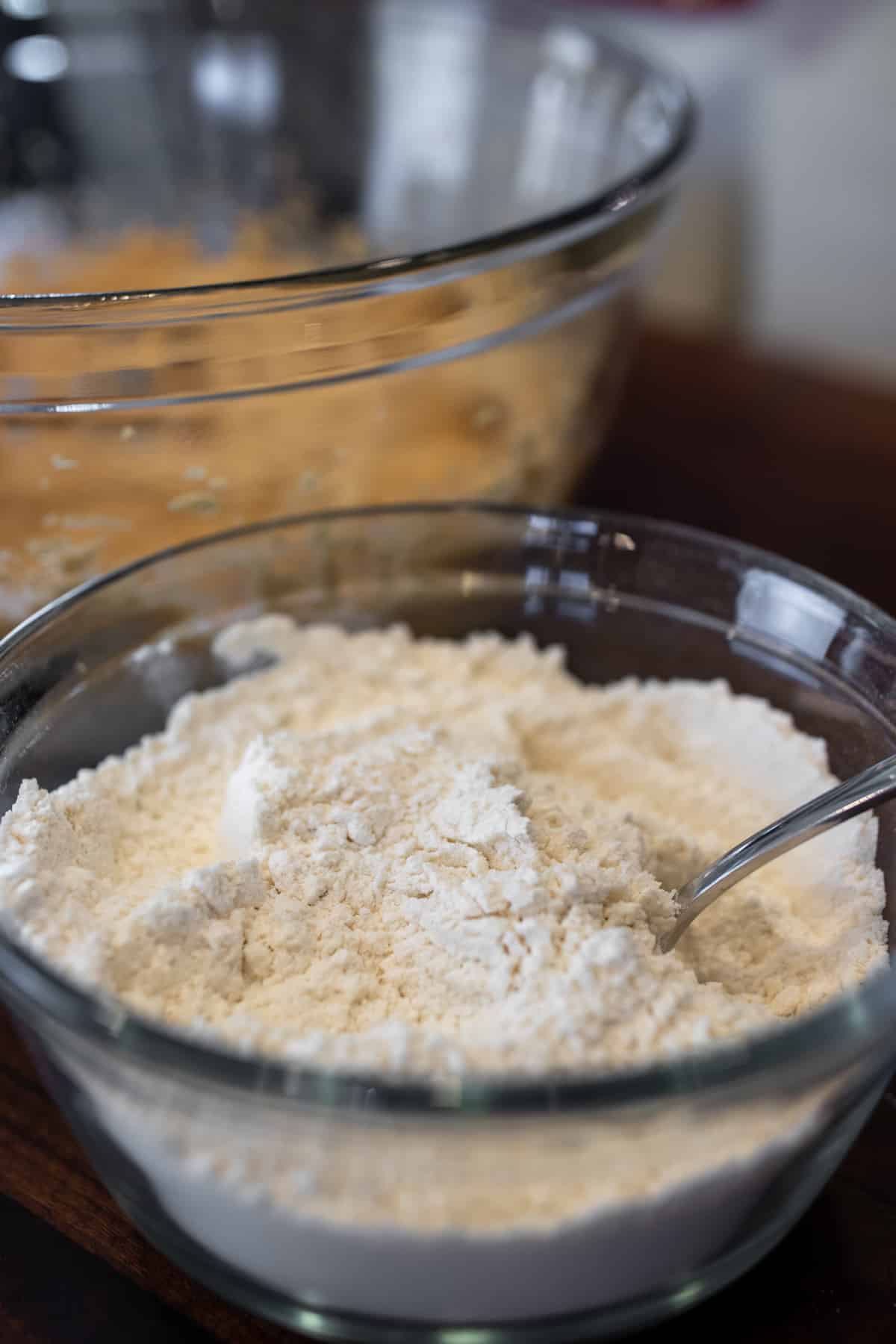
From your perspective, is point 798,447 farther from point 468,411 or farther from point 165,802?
point 165,802

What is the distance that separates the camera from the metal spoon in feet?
1.57

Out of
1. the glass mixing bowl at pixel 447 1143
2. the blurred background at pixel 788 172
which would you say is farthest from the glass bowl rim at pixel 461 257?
the blurred background at pixel 788 172

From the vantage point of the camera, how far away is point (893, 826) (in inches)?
20.9

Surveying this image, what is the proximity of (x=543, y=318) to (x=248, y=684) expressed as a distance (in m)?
0.25

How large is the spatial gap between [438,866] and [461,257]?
0.92ft

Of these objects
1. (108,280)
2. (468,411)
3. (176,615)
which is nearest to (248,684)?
(176,615)

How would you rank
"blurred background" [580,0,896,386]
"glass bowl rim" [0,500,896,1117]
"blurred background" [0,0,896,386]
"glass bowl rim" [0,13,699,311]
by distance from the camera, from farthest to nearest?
"blurred background" [580,0,896,386]
"blurred background" [0,0,896,386]
"glass bowl rim" [0,13,699,311]
"glass bowl rim" [0,500,896,1117]

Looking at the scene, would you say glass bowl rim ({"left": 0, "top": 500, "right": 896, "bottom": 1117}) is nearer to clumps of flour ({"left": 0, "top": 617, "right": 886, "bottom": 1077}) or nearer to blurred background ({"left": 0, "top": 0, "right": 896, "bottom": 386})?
clumps of flour ({"left": 0, "top": 617, "right": 886, "bottom": 1077})

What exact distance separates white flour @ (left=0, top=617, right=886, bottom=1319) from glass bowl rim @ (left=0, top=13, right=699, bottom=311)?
0.55ft

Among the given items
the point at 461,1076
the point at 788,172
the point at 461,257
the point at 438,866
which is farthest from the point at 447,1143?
the point at 788,172

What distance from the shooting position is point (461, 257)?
1.94 ft

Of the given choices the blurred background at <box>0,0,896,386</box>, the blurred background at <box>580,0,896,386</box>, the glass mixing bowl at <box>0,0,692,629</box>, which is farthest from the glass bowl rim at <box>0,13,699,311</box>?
the blurred background at <box>580,0,896,386</box>

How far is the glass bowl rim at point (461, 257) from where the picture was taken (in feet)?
1.80

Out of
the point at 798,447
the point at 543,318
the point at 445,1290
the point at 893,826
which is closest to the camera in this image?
the point at 445,1290
